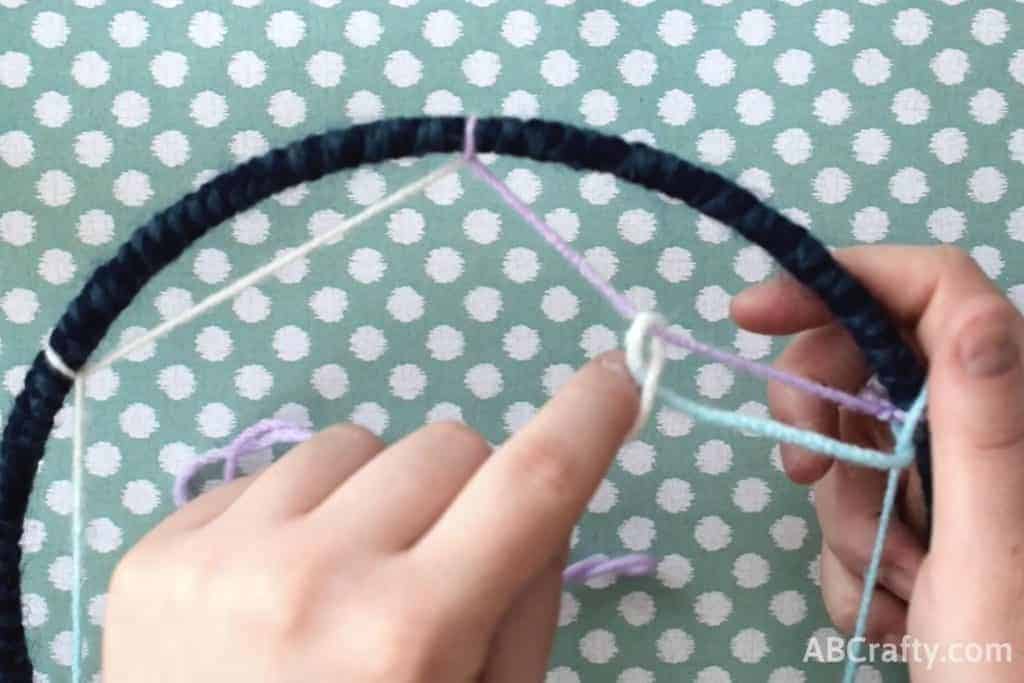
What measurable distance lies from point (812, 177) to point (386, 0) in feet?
1.05

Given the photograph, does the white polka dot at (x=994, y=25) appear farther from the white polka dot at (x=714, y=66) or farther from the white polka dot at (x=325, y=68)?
the white polka dot at (x=325, y=68)

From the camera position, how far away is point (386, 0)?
740 mm

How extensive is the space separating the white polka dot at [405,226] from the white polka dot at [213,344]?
137 millimetres

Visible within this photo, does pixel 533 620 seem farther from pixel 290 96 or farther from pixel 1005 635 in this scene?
pixel 290 96

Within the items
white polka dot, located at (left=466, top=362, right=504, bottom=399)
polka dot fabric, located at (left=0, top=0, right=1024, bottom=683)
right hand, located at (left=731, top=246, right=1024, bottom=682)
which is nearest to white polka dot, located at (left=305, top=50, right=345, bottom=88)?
polka dot fabric, located at (left=0, top=0, right=1024, bottom=683)

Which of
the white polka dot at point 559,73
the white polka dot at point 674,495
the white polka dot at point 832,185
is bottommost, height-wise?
the white polka dot at point 674,495

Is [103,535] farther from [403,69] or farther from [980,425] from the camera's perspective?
[980,425]

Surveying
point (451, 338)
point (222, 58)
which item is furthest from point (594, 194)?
point (222, 58)

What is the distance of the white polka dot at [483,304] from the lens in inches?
29.2

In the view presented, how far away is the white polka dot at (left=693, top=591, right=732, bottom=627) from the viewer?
0.75m

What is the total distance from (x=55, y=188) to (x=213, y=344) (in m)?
0.16

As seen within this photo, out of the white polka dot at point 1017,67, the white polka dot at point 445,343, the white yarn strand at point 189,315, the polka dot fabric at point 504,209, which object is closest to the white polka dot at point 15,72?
the polka dot fabric at point 504,209

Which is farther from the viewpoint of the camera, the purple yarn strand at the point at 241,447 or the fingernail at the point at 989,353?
the purple yarn strand at the point at 241,447

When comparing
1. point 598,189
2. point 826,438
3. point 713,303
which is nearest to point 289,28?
point 598,189
